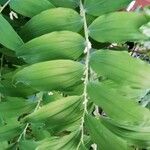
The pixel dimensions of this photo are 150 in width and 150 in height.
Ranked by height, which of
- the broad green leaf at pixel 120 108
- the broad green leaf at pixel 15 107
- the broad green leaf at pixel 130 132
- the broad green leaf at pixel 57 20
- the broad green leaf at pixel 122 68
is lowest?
the broad green leaf at pixel 15 107

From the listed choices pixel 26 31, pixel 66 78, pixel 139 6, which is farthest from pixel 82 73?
pixel 139 6

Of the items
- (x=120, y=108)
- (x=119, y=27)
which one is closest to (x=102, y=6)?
(x=119, y=27)

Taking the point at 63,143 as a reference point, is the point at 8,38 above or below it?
above

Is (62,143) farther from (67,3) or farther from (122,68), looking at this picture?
(67,3)

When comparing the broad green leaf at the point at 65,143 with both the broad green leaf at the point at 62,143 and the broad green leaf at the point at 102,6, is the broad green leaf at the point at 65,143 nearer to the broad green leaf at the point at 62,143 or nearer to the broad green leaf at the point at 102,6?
the broad green leaf at the point at 62,143

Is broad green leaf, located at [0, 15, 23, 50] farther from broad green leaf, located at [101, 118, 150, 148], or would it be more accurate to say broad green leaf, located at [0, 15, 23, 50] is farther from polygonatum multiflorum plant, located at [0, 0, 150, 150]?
Answer: broad green leaf, located at [101, 118, 150, 148]

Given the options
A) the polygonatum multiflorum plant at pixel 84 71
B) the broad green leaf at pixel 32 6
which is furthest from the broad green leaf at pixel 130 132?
the broad green leaf at pixel 32 6

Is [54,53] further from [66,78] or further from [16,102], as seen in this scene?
[16,102]
